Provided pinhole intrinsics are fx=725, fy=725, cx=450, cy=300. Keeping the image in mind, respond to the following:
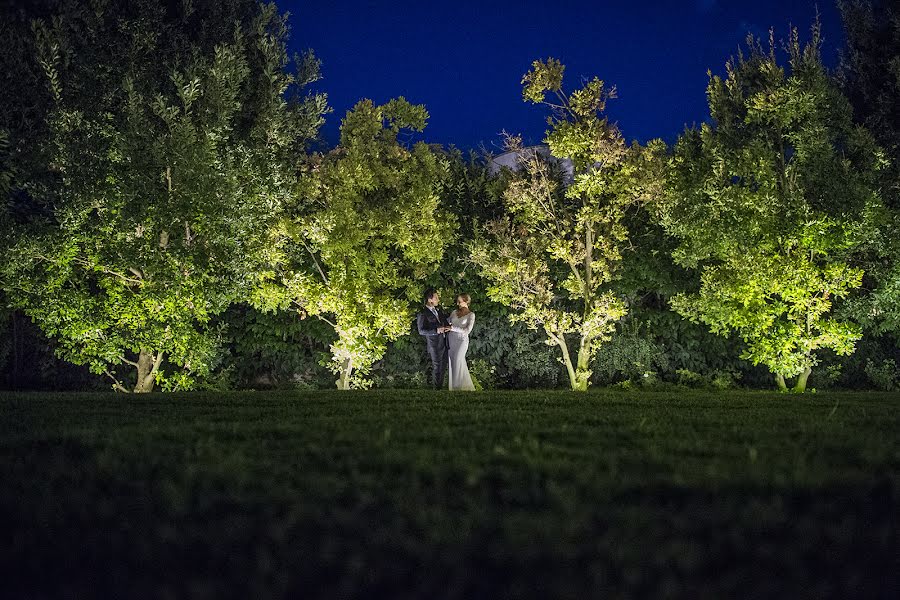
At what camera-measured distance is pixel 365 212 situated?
13.8m

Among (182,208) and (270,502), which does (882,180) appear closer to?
(182,208)

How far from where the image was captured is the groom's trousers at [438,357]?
544 inches

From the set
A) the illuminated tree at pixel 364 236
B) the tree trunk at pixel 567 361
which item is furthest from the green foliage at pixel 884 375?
the illuminated tree at pixel 364 236

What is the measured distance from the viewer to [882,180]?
14195 mm

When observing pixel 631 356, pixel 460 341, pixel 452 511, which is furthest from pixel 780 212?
pixel 452 511

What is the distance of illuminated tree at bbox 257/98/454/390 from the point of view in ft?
43.8

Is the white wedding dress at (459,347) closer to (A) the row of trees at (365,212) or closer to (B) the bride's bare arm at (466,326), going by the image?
(B) the bride's bare arm at (466,326)

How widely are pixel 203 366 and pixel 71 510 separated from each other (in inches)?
383

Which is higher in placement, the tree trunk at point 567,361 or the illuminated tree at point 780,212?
the illuminated tree at point 780,212

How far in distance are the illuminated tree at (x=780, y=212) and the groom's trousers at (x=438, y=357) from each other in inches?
182

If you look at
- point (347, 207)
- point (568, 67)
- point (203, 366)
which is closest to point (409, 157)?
point (347, 207)

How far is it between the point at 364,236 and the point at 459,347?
286 cm

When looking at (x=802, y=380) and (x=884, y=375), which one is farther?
(x=884, y=375)

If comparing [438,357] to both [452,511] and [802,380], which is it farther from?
[452,511]
